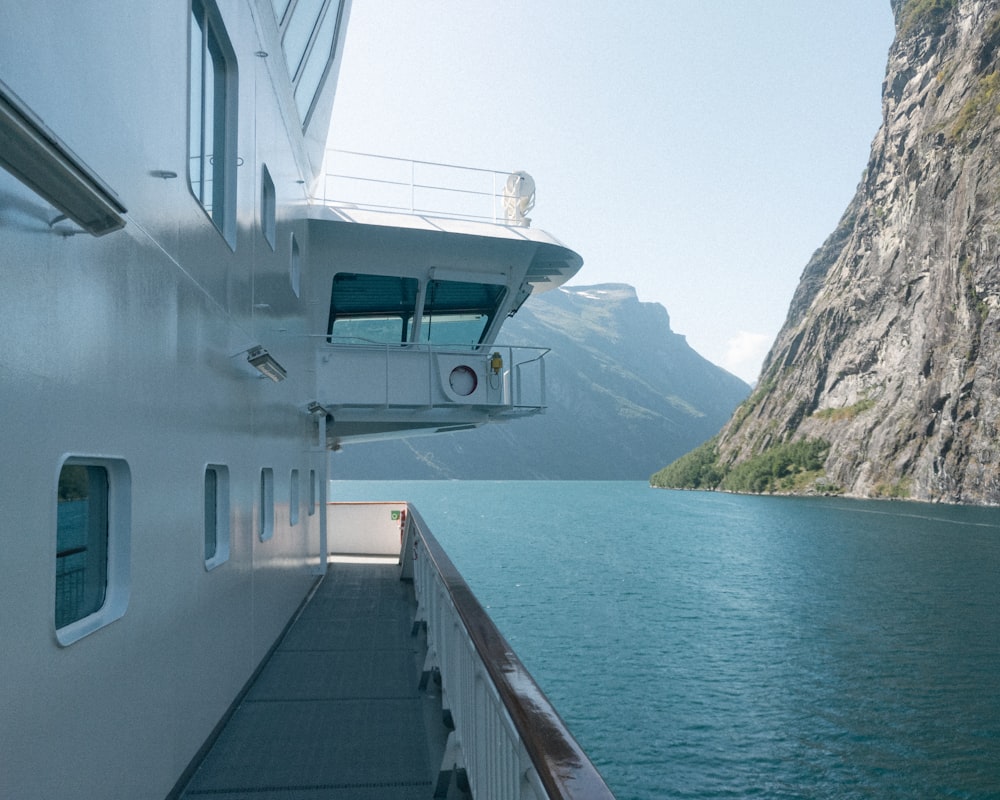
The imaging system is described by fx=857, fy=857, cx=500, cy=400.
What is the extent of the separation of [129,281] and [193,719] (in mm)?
2275

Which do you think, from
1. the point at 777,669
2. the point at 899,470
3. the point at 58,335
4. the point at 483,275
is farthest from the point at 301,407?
the point at 899,470

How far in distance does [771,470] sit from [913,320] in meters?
19.1

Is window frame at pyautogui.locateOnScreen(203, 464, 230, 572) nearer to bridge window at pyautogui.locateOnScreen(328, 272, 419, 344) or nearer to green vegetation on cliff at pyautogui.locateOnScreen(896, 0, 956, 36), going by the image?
bridge window at pyautogui.locateOnScreen(328, 272, 419, 344)

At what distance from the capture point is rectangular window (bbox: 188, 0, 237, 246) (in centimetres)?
438

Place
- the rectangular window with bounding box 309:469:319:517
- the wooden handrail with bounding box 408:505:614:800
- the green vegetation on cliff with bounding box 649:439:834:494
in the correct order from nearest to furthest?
the wooden handrail with bounding box 408:505:614:800, the rectangular window with bounding box 309:469:319:517, the green vegetation on cliff with bounding box 649:439:834:494

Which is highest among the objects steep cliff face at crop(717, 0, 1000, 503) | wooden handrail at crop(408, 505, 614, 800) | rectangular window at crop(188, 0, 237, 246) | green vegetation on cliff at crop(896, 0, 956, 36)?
green vegetation on cliff at crop(896, 0, 956, 36)

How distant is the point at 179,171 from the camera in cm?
373

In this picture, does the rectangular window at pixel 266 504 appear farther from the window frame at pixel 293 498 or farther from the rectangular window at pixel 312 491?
the rectangular window at pixel 312 491

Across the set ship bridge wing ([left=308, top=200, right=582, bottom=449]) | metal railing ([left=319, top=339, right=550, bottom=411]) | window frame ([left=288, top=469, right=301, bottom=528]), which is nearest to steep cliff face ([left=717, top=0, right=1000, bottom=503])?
ship bridge wing ([left=308, top=200, right=582, bottom=449])

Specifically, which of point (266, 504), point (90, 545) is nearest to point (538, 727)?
point (90, 545)

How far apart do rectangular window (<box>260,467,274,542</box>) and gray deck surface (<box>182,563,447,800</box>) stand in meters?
1.03

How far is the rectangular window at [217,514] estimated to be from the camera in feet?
15.7

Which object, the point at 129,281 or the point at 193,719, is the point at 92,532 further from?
the point at 193,719

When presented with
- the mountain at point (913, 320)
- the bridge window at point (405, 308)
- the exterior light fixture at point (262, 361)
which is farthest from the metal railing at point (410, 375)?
the mountain at point (913, 320)
